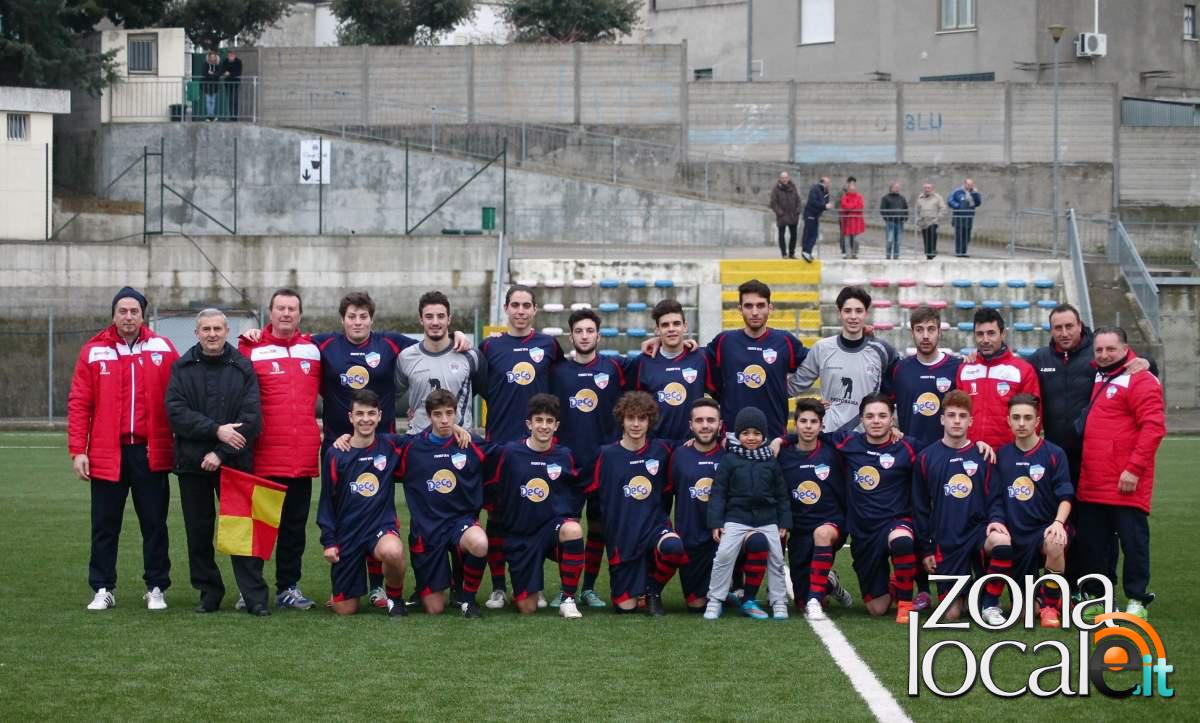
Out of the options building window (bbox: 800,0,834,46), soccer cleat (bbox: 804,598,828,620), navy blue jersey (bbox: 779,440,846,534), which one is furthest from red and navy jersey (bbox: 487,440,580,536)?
building window (bbox: 800,0,834,46)

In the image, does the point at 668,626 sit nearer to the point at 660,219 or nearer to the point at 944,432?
the point at 944,432

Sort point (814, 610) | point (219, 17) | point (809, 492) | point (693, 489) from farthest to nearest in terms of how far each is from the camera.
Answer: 1. point (219, 17)
2. point (809, 492)
3. point (693, 489)
4. point (814, 610)

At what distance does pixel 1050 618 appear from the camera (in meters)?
8.91

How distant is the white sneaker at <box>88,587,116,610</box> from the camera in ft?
31.1

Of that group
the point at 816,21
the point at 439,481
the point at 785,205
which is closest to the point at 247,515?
the point at 439,481

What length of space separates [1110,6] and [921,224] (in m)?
15.7

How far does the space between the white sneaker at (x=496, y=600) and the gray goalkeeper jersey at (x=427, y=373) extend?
106 centimetres

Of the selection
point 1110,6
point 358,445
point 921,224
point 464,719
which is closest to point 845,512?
point 358,445

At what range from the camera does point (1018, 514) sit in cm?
942

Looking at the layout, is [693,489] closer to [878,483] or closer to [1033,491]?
[878,483]

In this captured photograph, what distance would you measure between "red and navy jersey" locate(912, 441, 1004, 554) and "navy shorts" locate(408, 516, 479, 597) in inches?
104

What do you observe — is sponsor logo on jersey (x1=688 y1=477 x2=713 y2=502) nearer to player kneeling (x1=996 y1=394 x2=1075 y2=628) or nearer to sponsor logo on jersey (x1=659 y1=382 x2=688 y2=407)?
sponsor logo on jersey (x1=659 y1=382 x2=688 y2=407)

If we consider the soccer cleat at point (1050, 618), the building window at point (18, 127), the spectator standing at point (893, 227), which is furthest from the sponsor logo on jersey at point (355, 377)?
the building window at point (18, 127)

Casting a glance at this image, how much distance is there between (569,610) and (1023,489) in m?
2.65
